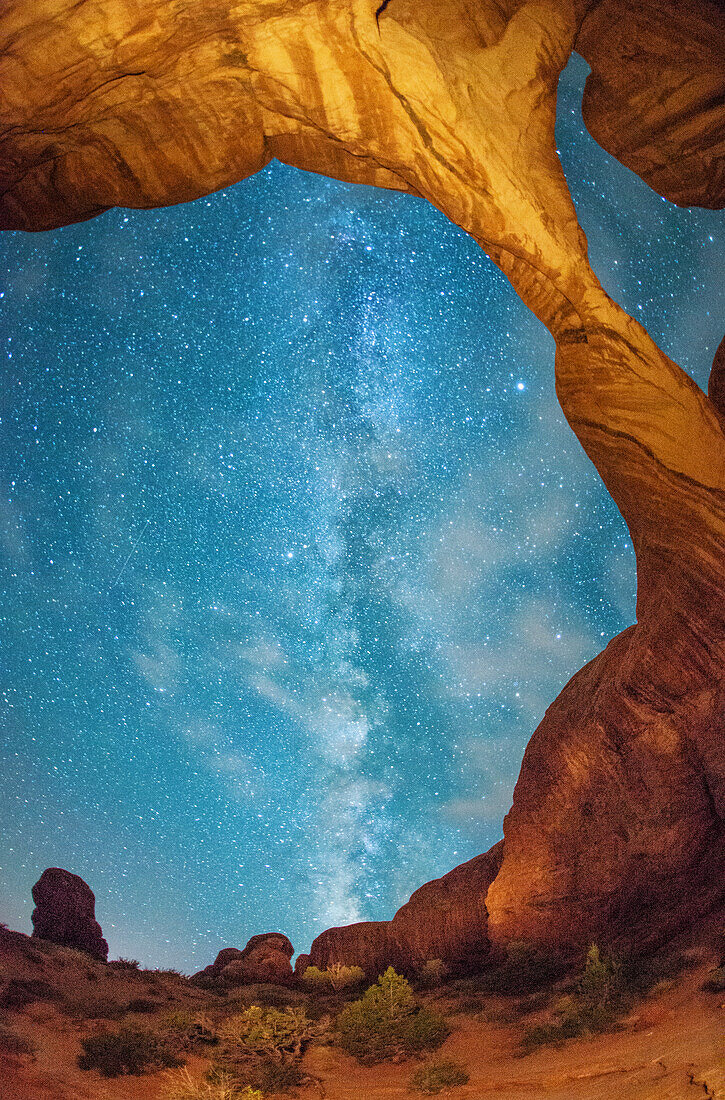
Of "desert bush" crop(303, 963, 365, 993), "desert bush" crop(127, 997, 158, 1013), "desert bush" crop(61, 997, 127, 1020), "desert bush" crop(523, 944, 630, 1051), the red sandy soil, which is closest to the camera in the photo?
the red sandy soil

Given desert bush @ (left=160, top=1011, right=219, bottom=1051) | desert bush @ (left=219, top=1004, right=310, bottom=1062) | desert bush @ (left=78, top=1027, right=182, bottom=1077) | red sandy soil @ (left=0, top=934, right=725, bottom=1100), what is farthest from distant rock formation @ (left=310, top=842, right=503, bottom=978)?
desert bush @ (left=78, top=1027, right=182, bottom=1077)

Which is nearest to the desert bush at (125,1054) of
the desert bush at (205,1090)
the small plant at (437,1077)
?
the desert bush at (205,1090)

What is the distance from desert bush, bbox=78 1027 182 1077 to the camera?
6.89 meters

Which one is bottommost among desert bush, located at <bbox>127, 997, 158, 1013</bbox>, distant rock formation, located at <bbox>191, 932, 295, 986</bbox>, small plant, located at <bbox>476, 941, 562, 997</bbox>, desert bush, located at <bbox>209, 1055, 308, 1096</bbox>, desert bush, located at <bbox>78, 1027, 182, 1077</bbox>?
distant rock formation, located at <bbox>191, 932, 295, 986</bbox>

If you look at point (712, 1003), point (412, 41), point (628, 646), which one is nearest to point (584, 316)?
point (412, 41)

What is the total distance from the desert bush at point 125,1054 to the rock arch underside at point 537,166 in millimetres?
8627

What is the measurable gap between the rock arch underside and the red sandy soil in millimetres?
3824

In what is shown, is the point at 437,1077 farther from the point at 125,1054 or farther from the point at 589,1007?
the point at 125,1054

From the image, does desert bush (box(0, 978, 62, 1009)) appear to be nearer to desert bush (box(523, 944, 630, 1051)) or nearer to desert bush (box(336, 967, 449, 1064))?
desert bush (box(336, 967, 449, 1064))

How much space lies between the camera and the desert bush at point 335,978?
16047 millimetres

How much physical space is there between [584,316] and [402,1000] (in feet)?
39.0

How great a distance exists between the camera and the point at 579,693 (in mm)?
14758

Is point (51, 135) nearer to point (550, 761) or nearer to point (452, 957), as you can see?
point (550, 761)

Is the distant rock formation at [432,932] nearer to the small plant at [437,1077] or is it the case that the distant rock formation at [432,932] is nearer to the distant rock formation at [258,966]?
the distant rock formation at [258,966]
